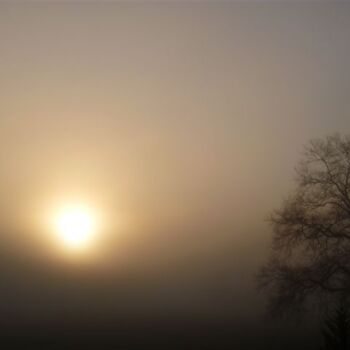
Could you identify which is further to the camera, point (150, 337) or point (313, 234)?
point (150, 337)

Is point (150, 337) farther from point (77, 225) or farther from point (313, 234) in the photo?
point (313, 234)

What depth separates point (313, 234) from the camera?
20.7 ft

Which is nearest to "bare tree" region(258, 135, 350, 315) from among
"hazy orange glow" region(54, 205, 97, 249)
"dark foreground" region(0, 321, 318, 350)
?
"dark foreground" region(0, 321, 318, 350)

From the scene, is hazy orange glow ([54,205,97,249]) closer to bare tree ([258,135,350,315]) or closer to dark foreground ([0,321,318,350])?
dark foreground ([0,321,318,350])

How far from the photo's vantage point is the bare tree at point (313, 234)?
6.04 meters

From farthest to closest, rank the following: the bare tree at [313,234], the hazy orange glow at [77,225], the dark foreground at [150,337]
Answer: the hazy orange glow at [77,225] → the dark foreground at [150,337] → the bare tree at [313,234]

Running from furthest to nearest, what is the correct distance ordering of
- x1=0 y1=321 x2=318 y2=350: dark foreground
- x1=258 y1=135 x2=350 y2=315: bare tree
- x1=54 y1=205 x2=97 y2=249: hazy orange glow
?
x1=54 y1=205 x2=97 y2=249: hazy orange glow, x1=0 y1=321 x2=318 y2=350: dark foreground, x1=258 y1=135 x2=350 y2=315: bare tree

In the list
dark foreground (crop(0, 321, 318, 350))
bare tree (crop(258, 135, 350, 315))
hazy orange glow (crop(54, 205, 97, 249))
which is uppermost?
hazy orange glow (crop(54, 205, 97, 249))

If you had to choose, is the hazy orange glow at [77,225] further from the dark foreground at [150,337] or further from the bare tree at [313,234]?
the bare tree at [313,234]

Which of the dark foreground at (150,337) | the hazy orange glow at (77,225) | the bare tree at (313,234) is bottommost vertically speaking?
the dark foreground at (150,337)

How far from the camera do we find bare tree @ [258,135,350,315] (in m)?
6.04

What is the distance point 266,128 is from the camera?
7492mm

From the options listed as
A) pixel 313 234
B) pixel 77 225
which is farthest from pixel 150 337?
pixel 313 234

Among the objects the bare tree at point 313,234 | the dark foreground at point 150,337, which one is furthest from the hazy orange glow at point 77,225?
the bare tree at point 313,234
